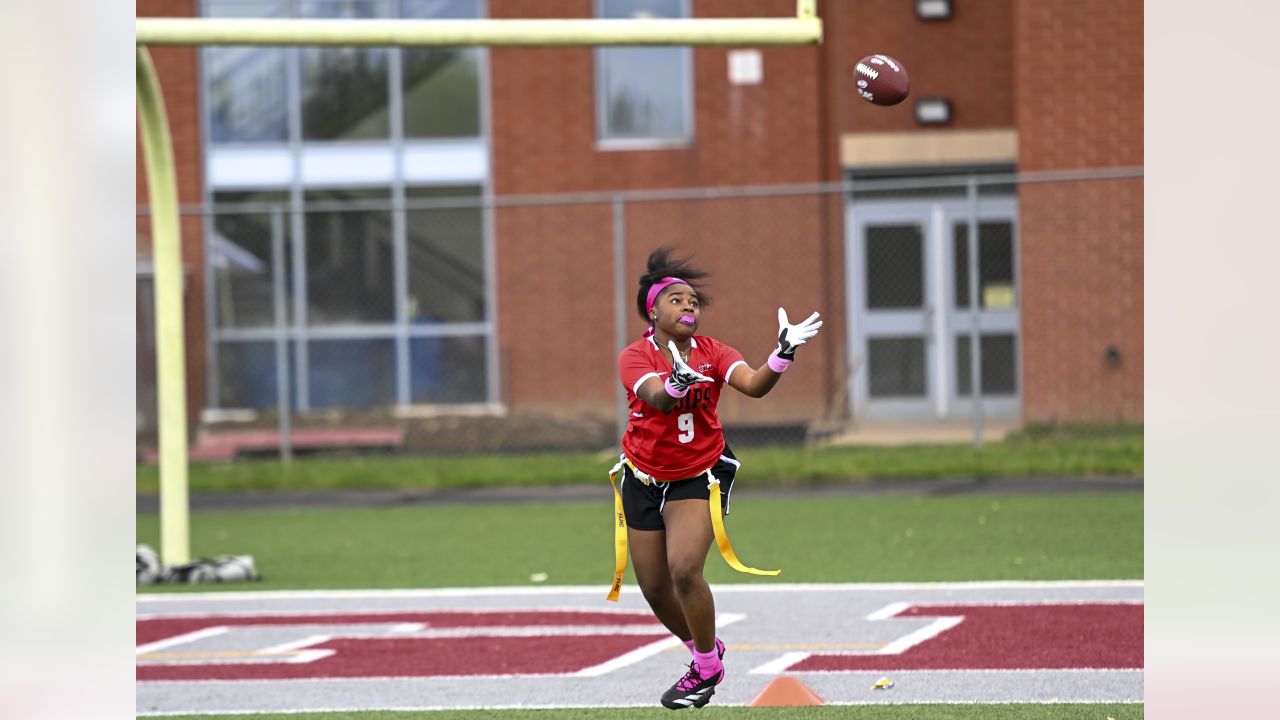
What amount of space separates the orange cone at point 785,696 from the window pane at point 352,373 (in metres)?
14.5

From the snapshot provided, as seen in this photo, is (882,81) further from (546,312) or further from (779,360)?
(546,312)

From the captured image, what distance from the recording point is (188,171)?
21875 mm

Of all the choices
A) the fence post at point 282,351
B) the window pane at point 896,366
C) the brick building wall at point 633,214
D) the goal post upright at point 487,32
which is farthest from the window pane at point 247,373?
the goal post upright at point 487,32

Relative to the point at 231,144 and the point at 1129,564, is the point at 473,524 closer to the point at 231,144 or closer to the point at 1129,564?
the point at 1129,564

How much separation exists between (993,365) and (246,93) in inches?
396

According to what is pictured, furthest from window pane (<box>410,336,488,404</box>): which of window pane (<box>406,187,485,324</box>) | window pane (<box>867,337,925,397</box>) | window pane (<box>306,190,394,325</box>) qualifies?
window pane (<box>867,337,925,397</box>)

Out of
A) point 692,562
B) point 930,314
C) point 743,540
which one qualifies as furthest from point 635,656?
point 930,314

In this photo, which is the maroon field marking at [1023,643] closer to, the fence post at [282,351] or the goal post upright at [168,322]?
the goal post upright at [168,322]
